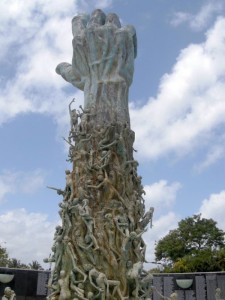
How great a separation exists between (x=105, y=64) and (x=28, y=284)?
845 cm

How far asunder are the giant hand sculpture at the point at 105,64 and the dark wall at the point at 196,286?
24.6 feet

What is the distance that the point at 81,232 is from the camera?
26.9 feet

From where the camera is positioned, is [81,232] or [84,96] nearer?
[81,232]

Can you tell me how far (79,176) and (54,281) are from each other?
2.11m

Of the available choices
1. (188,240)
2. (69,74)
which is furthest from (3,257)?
(69,74)

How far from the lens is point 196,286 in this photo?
14.7 meters

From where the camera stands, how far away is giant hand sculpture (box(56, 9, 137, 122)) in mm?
9500

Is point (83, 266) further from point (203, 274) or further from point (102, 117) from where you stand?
point (203, 274)

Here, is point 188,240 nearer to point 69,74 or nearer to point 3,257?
point 3,257

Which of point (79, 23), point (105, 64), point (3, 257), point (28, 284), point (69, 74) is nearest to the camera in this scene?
point (105, 64)

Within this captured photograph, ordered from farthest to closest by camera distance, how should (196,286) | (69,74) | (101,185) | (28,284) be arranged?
1. (196,286)
2. (28,284)
3. (69,74)
4. (101,185)

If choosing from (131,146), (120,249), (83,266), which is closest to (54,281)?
(83,266)

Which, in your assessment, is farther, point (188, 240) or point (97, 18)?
point (188, 240)

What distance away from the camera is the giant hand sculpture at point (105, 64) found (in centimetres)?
950
